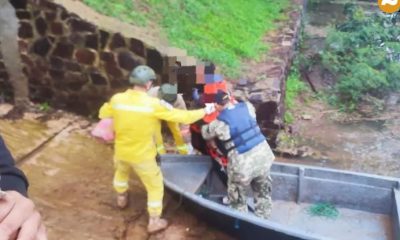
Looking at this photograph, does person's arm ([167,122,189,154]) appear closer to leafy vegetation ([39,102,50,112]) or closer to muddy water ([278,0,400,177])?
muddy water ([278,0,400,177])

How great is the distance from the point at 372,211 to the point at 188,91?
7.45 ft

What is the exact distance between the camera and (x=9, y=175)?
1.25 metres

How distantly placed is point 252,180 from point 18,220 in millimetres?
4070

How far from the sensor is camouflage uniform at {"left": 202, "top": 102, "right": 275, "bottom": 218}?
469 centimetres

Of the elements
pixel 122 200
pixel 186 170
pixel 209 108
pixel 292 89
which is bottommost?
pixel 122 200

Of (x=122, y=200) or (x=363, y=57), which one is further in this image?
(x=363, y=57)

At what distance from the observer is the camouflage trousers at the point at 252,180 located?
4.71 metres

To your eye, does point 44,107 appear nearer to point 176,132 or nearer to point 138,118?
point 176,132

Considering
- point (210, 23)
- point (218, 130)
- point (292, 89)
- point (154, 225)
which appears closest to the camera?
point (218, 130)

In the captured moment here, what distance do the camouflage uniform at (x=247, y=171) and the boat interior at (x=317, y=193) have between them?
21 cm

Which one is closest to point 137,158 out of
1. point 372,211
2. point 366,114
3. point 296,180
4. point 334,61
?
point 296,180

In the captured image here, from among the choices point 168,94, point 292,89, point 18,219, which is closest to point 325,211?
point 168,94

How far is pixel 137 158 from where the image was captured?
15.5ft

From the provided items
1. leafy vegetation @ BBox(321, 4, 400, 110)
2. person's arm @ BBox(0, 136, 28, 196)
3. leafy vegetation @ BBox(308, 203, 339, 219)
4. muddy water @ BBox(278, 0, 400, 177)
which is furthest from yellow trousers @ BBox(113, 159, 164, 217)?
leafy vegetation @ BBox(321, 4, 400, 110)
